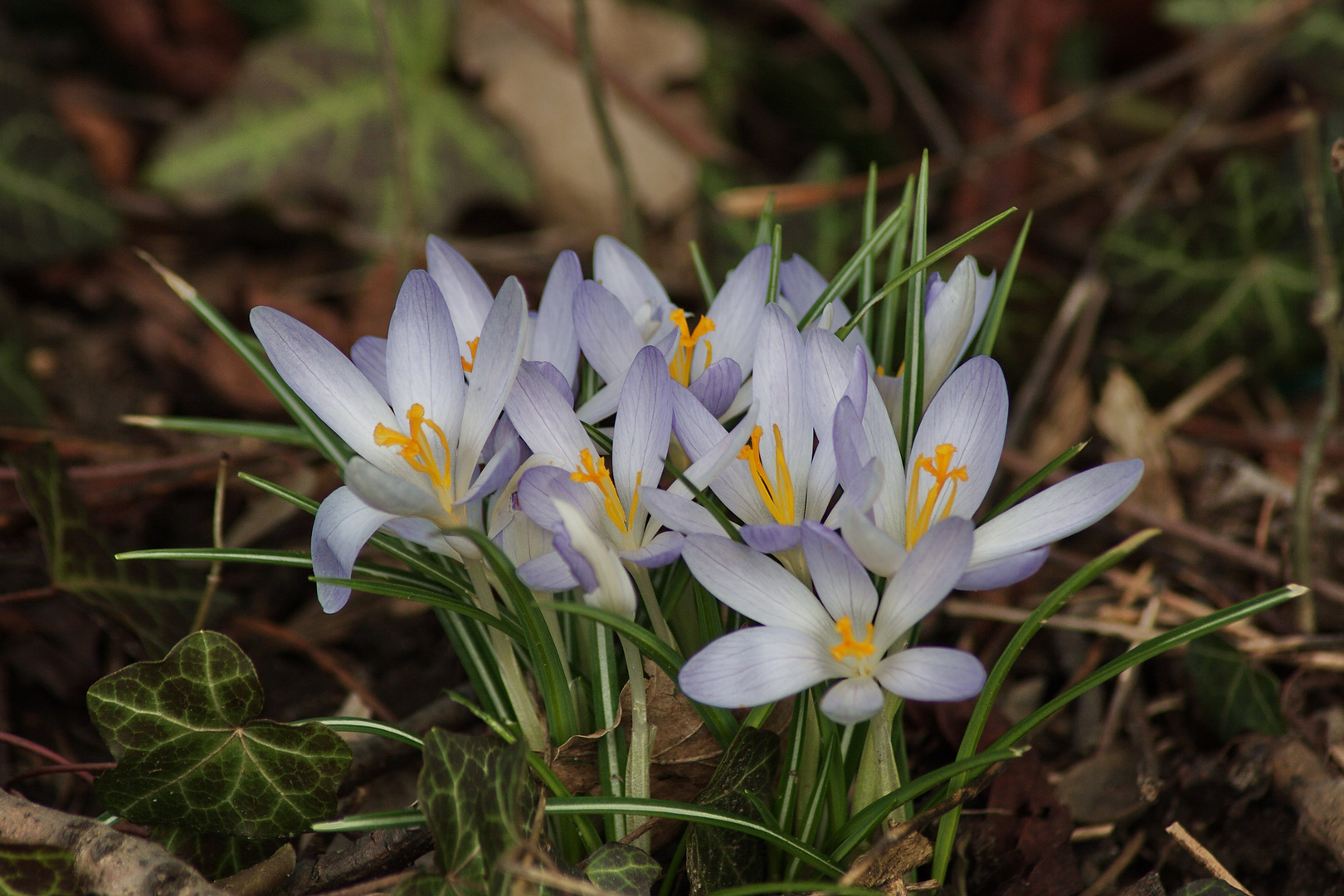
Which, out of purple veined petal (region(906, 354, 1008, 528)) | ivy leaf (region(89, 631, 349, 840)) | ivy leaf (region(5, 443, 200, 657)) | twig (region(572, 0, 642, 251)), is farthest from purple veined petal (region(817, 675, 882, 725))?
twig (region(572, 0, 642, 251))

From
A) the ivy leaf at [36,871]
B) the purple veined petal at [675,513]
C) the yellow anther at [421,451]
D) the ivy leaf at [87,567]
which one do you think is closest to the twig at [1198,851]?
the purple veined petal at [675,513]

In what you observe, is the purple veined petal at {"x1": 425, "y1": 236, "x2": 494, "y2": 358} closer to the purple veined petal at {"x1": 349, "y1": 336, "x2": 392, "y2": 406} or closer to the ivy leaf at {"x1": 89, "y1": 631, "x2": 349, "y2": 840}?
the purple veined petal at {"x1": 349, "y1": 336, "x2": 392, "y2": 406}

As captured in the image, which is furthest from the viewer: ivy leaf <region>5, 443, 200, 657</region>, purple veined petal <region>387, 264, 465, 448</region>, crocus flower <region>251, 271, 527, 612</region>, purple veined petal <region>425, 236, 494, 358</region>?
ivy leaf <region>5, 443, 200, 657</region>

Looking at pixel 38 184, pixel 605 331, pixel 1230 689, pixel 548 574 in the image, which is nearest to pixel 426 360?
pixel 605 331

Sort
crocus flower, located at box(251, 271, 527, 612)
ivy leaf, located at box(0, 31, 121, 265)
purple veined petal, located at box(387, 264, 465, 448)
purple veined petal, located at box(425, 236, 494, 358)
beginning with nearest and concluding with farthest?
1. crocus flower, located at box(251, 271, 527, 612)
2. purple veined petal, located at box(387, 264, 465, 448)
3. purple veined petal, located at box(425, 236, 494, 358)
4. ivy leaf, located at box(0, 31, 121, 265)

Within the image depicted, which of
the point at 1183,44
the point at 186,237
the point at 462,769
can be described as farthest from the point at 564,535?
the point at 1183,44

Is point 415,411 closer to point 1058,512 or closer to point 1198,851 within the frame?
point 1058,512

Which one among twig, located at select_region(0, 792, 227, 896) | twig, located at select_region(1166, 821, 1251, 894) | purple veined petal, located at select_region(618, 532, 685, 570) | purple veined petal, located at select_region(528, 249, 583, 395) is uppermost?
purple veined petal, located at select_region(528, 249, 583, 395)

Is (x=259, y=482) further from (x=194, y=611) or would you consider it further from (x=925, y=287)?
(x=925, y=287)
